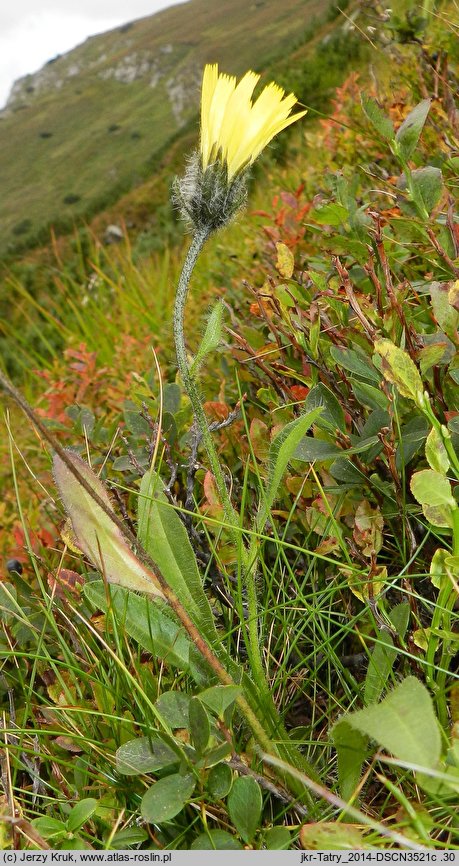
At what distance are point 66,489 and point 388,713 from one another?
56 cm

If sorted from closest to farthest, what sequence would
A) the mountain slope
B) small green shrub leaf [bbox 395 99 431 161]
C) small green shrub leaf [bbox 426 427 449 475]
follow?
small green shrub leaf [bbox 426 427 449 475] < small green shrub leaf [bbox 395 99 431 161] < the mountain slope

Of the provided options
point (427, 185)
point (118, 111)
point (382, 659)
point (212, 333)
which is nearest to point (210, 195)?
point (212, 333)

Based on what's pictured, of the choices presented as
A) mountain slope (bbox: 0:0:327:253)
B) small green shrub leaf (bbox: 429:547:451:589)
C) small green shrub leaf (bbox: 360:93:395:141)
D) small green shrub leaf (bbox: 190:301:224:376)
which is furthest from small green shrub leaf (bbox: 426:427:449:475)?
mountain slope (bbox: 0:0:327:253)

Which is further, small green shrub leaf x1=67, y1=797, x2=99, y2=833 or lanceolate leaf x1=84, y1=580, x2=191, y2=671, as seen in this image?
lanceolate leaf x1=84, y1=580, x2=191, y2=671

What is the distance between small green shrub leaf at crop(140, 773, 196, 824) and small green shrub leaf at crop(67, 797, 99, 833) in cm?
8

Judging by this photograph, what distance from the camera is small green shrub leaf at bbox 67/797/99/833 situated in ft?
2.98

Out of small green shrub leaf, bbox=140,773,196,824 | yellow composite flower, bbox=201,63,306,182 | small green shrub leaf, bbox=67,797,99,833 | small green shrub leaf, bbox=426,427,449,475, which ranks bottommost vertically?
small green shrub leaf, bbox=140,773,196,824

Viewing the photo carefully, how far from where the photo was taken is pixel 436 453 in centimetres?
96

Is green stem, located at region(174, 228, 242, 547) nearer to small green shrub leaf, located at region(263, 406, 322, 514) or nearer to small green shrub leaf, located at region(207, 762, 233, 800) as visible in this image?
small green shrub leaf, located at region(263, 406, 322, 514)

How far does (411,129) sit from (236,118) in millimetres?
474

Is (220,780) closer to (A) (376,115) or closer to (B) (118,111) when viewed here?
(A) (376,115)

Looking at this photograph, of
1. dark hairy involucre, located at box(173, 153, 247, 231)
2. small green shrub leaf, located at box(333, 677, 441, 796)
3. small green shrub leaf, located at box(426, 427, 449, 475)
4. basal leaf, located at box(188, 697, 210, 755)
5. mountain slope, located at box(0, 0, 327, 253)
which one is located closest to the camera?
small green shrub leaf, located at box(333, 677, 441, 796)

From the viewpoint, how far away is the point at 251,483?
1.54 m
